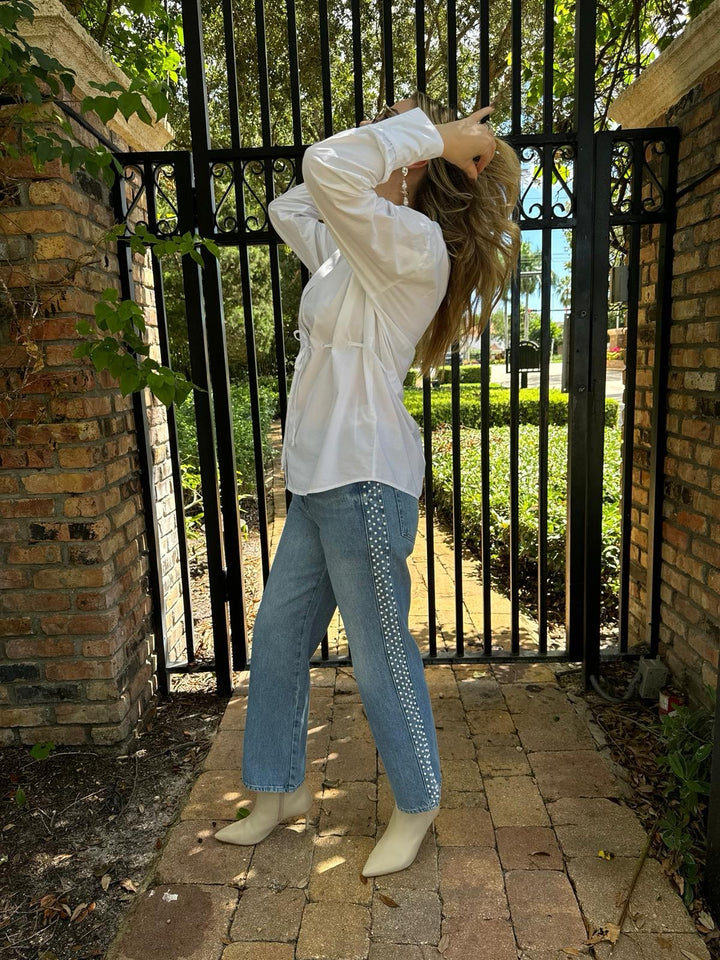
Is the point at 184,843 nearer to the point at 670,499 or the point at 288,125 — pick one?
the point at 670,499

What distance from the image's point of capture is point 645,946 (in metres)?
1.59

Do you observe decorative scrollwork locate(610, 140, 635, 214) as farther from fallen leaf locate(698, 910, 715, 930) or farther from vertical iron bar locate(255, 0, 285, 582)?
fallen leaf locate(698, 910, 715, 930)

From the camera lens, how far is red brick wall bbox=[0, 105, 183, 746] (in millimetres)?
2162

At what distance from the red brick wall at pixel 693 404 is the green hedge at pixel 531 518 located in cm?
128

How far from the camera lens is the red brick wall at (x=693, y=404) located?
237 centimetres

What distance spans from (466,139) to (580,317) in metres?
1.16

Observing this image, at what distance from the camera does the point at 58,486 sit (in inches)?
89.5

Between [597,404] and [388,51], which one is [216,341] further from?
[597,404]

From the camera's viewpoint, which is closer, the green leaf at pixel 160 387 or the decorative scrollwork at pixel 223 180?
the green leaf at pixel 160 387

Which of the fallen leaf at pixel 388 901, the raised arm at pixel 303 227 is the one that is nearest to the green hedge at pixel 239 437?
the raised arm at pixel 303 227

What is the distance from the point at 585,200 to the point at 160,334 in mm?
1716

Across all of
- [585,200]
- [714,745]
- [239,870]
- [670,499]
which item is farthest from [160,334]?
[714,745]

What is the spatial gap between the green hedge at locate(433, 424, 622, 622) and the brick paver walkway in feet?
5.70

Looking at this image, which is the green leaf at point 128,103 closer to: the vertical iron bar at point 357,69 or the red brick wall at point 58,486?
the red brick wall at point 58,486
